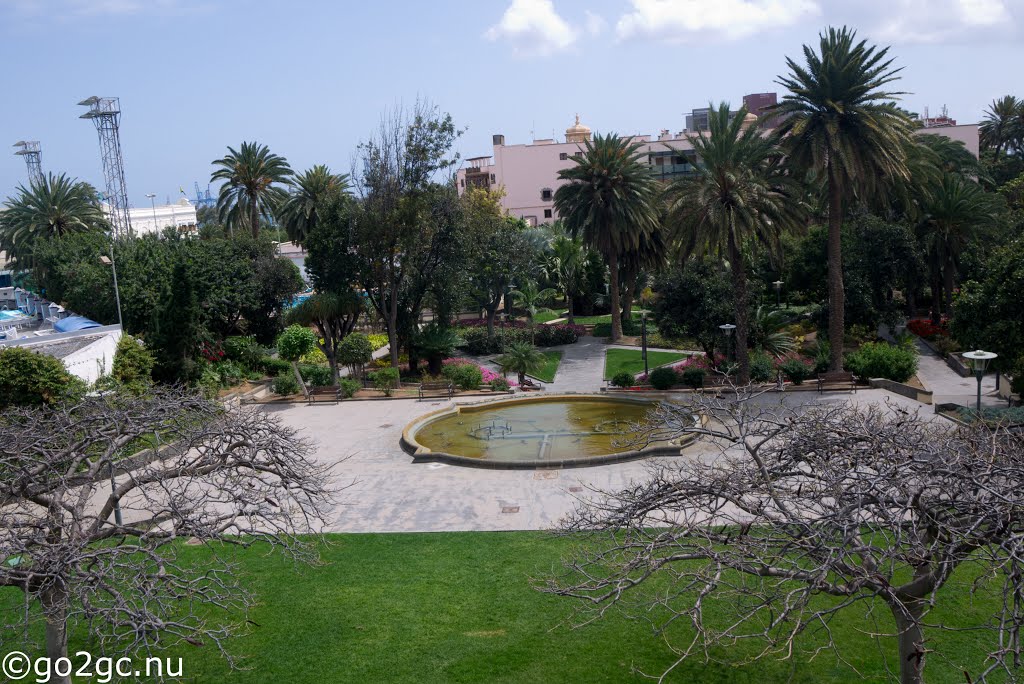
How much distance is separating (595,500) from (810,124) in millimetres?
15147

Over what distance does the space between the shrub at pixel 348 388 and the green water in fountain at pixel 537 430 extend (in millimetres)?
4697

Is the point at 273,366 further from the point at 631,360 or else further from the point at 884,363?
the point at 884,363

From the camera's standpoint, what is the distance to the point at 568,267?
Result: 48000 mm

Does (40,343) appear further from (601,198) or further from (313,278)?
(601,198)

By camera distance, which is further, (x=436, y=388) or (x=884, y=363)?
(x=436, y=388)

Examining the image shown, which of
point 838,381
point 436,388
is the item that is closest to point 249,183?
point 436,388

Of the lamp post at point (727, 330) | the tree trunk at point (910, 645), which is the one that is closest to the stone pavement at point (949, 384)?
the lamp post at point (727, 330)

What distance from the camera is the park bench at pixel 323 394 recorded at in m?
29.0

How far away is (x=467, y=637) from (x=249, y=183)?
37548 mm

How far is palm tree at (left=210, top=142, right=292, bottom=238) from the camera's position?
4466 centimetres

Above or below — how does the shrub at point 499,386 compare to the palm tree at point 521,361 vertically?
below

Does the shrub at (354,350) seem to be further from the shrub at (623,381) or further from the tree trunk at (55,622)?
the tree trunk at (55,622)

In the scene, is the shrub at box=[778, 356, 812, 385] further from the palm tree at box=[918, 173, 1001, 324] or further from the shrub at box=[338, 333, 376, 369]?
the shrub at box=[338, 333, 376, 369]

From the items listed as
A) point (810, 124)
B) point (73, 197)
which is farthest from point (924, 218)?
point (73, 197)
